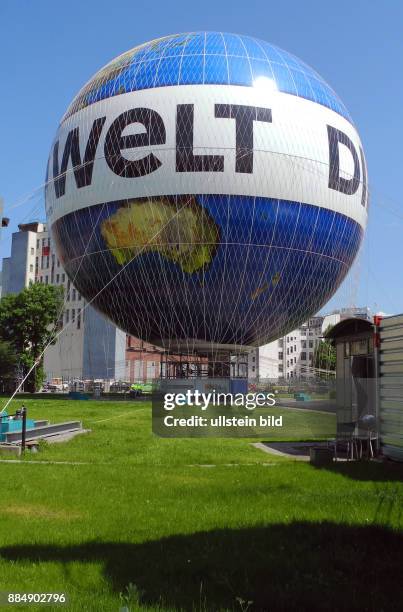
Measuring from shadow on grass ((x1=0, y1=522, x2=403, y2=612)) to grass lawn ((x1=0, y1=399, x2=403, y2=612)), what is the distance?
0.02 metres

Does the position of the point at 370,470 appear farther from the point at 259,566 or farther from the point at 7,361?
the point at 7,361

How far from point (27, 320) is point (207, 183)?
34.2 meters

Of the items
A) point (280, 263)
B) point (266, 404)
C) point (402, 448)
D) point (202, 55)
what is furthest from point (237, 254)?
point (402, 448)

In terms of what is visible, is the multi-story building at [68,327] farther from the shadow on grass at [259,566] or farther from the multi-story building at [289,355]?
the shadow on grass at [259,566]

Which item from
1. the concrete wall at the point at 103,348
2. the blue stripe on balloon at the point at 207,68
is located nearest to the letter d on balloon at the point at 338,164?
the blue stripe on balloon at the point at 207,68

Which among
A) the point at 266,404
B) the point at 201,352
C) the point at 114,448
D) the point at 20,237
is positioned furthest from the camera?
the point at 20,237

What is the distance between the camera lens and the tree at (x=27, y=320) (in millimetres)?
55719

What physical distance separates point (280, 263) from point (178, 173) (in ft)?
20.2

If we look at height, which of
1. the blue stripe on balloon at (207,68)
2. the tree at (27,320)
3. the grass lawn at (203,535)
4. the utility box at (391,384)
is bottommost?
the grass lawn at (203,535)

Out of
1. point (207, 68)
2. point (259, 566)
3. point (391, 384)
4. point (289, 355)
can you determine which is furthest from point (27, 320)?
point (289, 355)

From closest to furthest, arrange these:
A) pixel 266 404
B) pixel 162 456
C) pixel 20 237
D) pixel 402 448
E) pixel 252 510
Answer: pixel 252 510, pixel 402 448, pixel 162 456, pixel 266 404, pixel 20 237

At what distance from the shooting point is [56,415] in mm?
26984

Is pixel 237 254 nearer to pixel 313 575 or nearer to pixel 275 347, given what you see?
pixel 313 575

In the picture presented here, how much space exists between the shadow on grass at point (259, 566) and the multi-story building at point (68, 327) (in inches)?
2249
